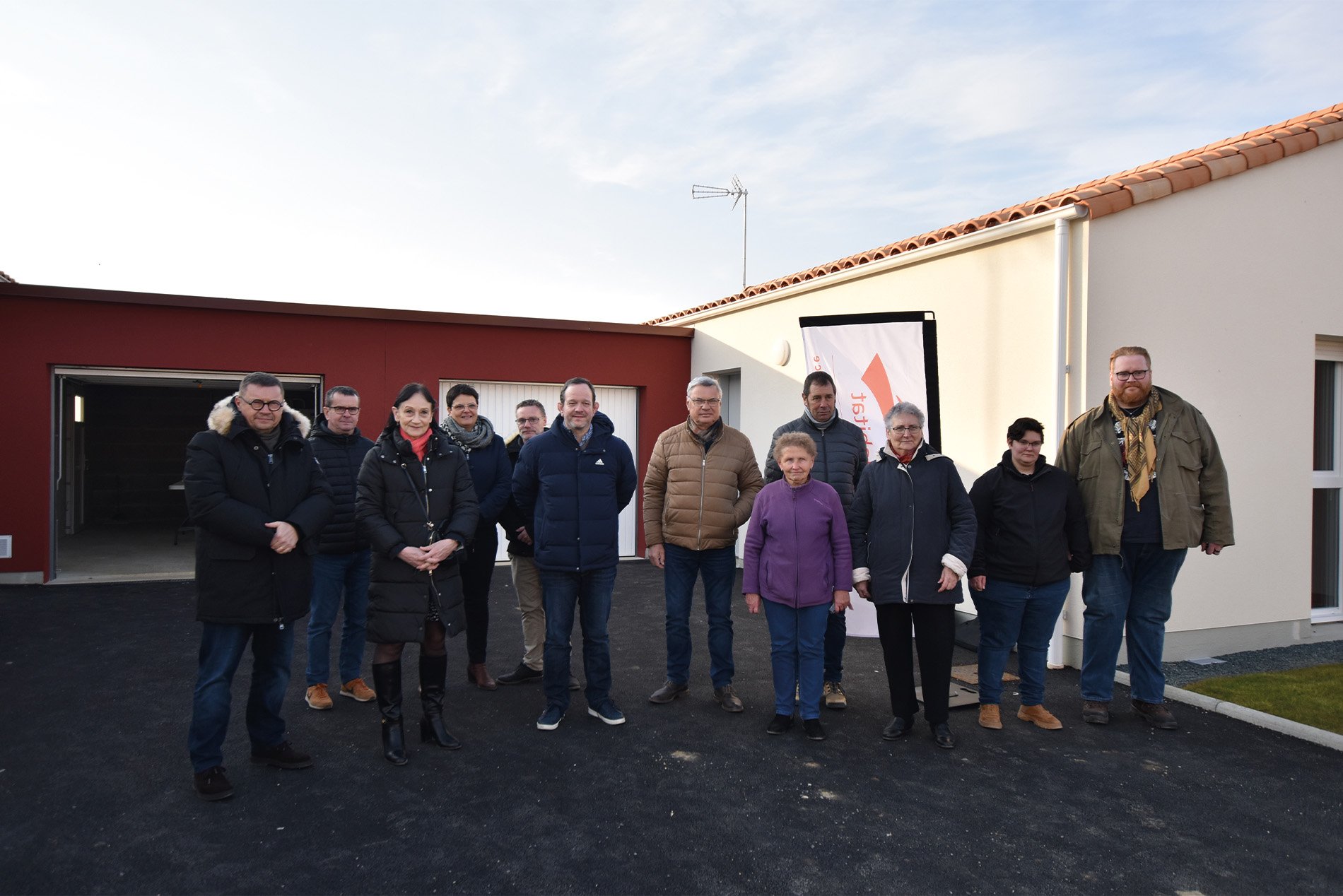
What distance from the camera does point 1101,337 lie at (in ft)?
18.0

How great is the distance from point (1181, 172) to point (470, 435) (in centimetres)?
508

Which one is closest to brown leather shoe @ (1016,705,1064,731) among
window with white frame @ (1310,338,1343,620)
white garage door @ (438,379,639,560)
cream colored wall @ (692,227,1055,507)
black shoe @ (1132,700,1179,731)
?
black shoe @ (1132,700,1179,731)

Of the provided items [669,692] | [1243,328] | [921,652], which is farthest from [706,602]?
[1243,328]

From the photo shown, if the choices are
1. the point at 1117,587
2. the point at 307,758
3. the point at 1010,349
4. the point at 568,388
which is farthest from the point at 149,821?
the point at 1010,349

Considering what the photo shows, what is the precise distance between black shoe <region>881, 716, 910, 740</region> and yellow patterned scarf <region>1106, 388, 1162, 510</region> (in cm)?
173

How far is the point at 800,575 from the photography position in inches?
165

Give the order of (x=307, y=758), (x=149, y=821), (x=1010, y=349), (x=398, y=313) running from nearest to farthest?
(x=149, y=821) < (x=307, y=758) < (x=1010, y=349) < (x=398, y=313)

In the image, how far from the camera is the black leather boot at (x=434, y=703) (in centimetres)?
400

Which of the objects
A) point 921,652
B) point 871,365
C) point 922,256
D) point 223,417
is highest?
point 922,256

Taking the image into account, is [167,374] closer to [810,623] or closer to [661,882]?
[810,623]

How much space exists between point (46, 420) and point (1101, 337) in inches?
384

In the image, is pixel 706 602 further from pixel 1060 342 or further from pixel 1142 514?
pixel 1060 342

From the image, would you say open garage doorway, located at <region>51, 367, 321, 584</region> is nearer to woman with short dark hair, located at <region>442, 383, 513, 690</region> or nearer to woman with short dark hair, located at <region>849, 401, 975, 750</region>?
woman with short dark hair, located at <region>442, 383, 513, 690</region>

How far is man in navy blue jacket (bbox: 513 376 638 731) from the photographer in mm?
4324
